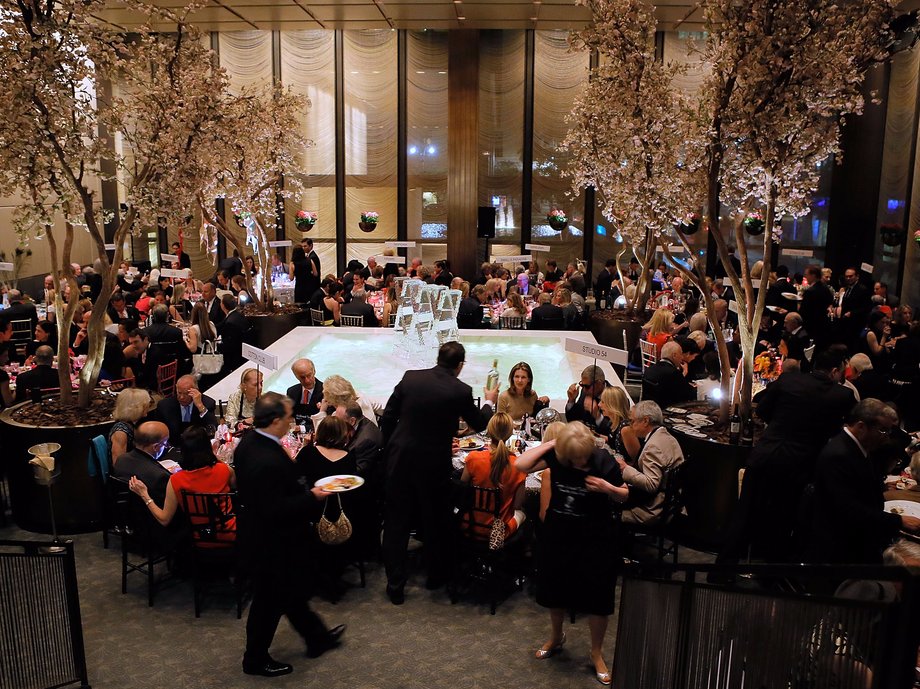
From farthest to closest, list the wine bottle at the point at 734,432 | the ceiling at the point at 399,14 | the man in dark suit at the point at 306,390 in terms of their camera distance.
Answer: the ceiling at the point at 399,14 < the man in dark suit at the point at 306,390 < the wine bottle at the point at 734,432

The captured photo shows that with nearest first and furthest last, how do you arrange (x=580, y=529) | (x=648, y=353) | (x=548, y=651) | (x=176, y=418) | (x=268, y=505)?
(x=268, y=505) → (x=580, y=529) → (x=548, y=651) → (x=176, y=418) → (x=648, y=353)

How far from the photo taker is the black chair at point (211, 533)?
520 cm

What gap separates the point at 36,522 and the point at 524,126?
13.3 metres

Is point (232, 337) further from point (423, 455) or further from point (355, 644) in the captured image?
point (355, 644)

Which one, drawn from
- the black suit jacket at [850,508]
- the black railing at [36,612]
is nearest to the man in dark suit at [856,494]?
the black suit jacket at [850,508]

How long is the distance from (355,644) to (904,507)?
3.23 m

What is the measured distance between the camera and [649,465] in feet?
Result: 18.0

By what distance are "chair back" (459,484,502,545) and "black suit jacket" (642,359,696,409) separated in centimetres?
257

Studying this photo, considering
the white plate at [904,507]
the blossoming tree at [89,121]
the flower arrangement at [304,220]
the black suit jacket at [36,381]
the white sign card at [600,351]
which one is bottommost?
the white plate at [904,507]

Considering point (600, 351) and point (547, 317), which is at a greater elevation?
point (600, 351)

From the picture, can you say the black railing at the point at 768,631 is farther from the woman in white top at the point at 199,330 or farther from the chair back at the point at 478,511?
the woman in white top at the point at 199,330

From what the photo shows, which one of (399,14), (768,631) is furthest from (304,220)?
(768,631)

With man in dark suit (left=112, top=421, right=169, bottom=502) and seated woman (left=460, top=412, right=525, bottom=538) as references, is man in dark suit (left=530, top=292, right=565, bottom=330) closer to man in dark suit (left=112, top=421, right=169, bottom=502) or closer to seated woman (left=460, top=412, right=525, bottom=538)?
seated woman (left=460, top=412, right=525, bottom=538)

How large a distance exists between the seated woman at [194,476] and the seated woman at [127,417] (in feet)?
2.50
